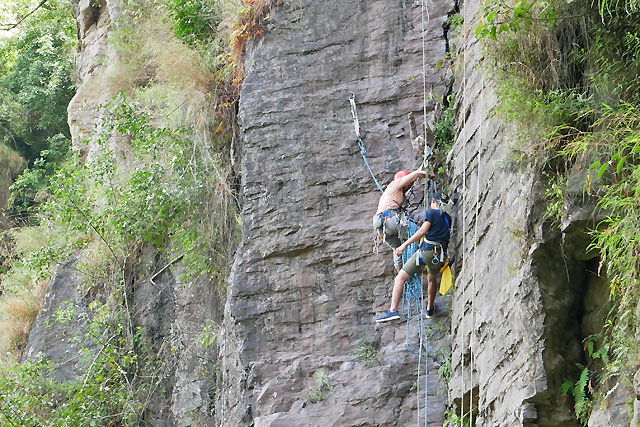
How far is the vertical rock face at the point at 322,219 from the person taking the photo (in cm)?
813

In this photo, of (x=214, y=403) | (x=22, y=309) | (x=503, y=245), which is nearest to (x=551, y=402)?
(x=503, y=245)

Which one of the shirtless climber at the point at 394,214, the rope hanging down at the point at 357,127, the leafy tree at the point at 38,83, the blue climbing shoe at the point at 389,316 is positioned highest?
the leafy tree at the point at 38,83

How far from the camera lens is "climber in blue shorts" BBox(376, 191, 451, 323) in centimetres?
762

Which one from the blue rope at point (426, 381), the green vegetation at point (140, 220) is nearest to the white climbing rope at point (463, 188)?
the blue rope at point (426, 381)

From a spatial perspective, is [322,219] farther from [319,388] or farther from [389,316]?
[319,388]

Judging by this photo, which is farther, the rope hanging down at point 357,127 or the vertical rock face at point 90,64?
the vertical rock face at point 90,64

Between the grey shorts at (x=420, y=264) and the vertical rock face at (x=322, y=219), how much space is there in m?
0.59

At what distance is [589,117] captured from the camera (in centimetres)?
605

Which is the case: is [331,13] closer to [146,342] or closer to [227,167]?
[227,167]

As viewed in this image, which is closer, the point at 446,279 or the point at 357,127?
the point at 446,279

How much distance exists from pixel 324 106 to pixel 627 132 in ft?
15.6

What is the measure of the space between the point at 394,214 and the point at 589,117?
8.67ft

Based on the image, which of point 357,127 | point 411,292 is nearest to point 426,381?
point 411,292

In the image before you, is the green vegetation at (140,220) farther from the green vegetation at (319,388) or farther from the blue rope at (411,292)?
the blue rope at (411,292)
